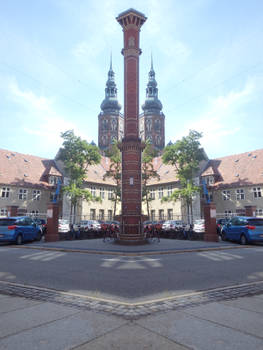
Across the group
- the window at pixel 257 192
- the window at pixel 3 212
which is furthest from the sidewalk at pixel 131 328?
the window at pixel 257 192

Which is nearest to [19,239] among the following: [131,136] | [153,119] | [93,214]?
[131,136]

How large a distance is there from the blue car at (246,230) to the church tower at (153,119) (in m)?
73.9

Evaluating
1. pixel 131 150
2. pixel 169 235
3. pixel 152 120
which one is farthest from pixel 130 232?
pixel 152 120

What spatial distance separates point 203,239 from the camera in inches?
846

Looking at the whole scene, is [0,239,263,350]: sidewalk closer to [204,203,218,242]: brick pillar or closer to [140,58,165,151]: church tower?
[204,203,218,242]: brick pillar

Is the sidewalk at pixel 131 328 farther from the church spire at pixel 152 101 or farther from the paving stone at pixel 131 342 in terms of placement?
the church spire at pixel 152 101

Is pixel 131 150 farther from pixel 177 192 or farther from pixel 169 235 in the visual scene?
pixel 177 192

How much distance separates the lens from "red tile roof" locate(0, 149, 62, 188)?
38.7 metres

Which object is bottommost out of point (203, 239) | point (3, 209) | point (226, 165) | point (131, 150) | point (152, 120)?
point (203, 239)

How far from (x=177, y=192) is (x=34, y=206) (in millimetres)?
21116

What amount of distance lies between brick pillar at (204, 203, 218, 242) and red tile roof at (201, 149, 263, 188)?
65.0ft

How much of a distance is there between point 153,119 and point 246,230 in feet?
256

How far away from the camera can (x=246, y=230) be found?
1712cm

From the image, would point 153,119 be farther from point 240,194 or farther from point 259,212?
point 259,212
